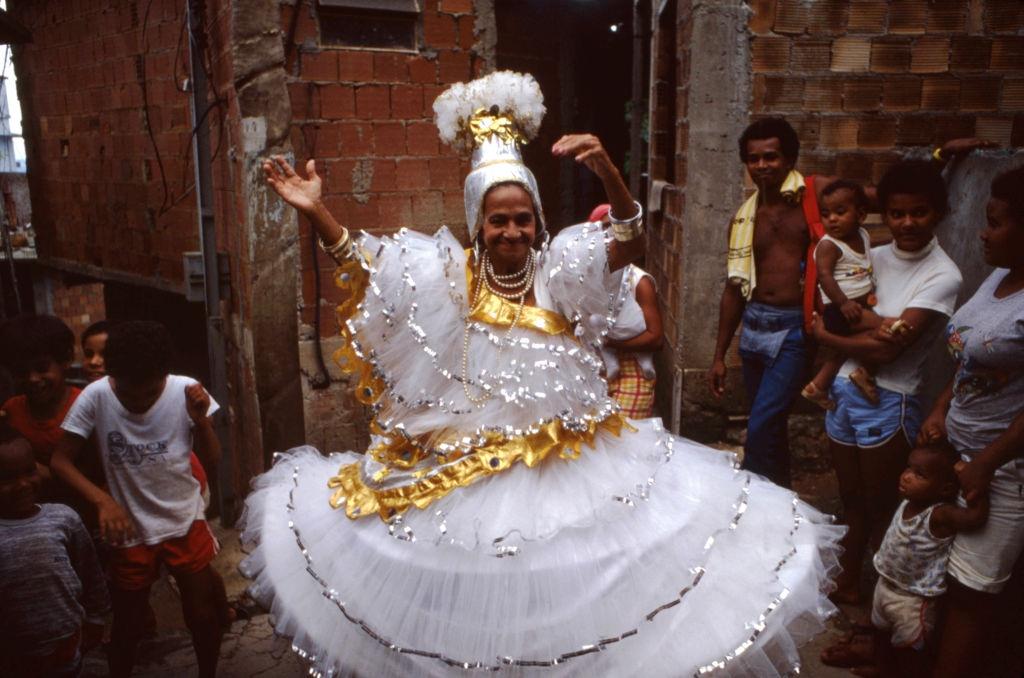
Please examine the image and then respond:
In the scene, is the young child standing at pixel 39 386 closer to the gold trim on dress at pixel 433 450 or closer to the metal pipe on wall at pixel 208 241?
the metal pipe on wall at pixel 208 241

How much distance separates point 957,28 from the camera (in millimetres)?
4648

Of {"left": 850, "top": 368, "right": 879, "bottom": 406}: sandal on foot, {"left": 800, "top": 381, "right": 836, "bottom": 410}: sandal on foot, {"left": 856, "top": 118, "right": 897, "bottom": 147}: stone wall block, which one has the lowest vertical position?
{"left": 800, "top": 381, "right": 836, "bottom": 410}: sandal on foot

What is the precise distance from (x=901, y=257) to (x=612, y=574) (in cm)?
236

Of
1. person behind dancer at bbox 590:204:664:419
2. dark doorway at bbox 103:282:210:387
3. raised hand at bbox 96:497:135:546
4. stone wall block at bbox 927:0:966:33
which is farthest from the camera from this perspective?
dark doorway at bbox 103:282:210:387

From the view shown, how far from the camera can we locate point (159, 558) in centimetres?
324

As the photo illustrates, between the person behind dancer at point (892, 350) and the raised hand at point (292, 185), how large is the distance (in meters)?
2.56

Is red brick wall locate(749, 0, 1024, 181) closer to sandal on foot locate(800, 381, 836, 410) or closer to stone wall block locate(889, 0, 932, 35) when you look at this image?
stone wall block locate(889, 0, 932, 35)

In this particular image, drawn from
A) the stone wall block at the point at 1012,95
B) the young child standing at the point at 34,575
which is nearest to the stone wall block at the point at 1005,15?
the stone wall block at the point at 1012,95

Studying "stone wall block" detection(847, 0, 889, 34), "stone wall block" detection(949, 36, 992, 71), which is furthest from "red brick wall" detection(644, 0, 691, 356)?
"stone wall block" detection(949, 36, 992, 71)

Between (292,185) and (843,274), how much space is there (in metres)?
2.68

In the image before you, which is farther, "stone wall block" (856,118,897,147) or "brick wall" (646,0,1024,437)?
"stone wall block" (856,118,897,147)

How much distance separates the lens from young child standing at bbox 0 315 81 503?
338cm

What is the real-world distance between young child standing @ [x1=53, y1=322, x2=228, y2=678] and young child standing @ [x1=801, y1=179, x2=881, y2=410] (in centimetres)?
299

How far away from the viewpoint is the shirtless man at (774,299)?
4121 millimetres
